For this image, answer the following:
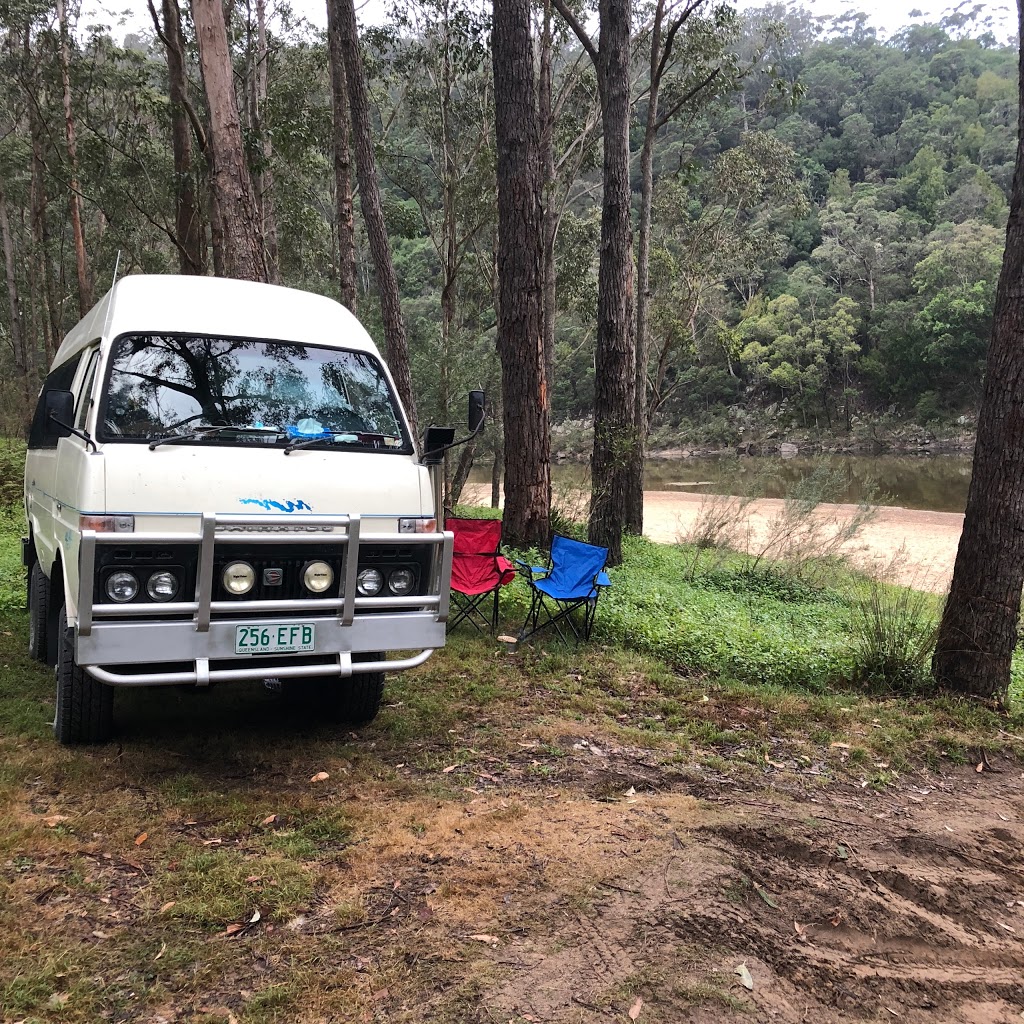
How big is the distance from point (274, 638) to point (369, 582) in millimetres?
576

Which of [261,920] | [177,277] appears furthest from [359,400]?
[261,920]

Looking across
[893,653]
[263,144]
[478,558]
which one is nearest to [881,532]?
[893,653]

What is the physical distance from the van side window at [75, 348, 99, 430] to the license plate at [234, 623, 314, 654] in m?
1.55

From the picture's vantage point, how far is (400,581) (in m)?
4.34

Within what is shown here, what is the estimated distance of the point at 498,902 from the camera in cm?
307

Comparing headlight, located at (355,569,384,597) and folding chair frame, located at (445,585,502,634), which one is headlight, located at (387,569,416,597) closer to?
headlight, located at (355,569,384,597)

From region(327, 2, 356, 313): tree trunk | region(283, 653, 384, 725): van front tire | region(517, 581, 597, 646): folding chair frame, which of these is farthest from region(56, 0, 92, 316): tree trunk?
region(283, 653, 384, 725): van front tire

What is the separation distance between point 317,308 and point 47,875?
3.62m

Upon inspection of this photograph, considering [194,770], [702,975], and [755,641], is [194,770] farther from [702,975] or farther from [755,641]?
[755,641]

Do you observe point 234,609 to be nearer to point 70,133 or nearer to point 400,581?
point 400,581

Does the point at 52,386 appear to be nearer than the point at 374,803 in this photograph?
No

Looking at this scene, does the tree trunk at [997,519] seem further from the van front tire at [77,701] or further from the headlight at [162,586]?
the van front tire at [77,701]

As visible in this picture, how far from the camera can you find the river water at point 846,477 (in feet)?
45.6

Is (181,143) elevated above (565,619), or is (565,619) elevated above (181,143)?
(181,143)
